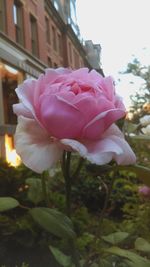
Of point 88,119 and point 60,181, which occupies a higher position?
point 88,119

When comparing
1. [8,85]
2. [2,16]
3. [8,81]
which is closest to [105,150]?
[8,85]

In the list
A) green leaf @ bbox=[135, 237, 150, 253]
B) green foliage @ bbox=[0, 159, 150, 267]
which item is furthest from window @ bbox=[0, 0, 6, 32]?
green leaf @ bbox=[135, 237, 150, 253]

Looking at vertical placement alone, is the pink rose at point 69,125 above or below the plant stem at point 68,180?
above

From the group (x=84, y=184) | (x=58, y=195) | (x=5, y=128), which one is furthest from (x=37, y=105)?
(x=5, y=128)

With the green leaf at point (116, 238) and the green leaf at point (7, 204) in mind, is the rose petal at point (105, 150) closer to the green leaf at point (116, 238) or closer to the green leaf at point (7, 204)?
the green leaf at point (7, 204)

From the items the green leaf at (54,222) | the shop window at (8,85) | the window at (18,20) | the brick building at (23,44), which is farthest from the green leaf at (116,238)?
the window at (18,20)

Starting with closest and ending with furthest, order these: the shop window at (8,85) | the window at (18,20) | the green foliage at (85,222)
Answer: the green foliage at (85,222)
the shop window at (8,85)
the window at (18,20)

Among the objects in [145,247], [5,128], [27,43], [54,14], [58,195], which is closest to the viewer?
[145,247]

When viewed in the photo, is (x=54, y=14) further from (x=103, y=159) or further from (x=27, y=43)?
(x=103, y=159)
